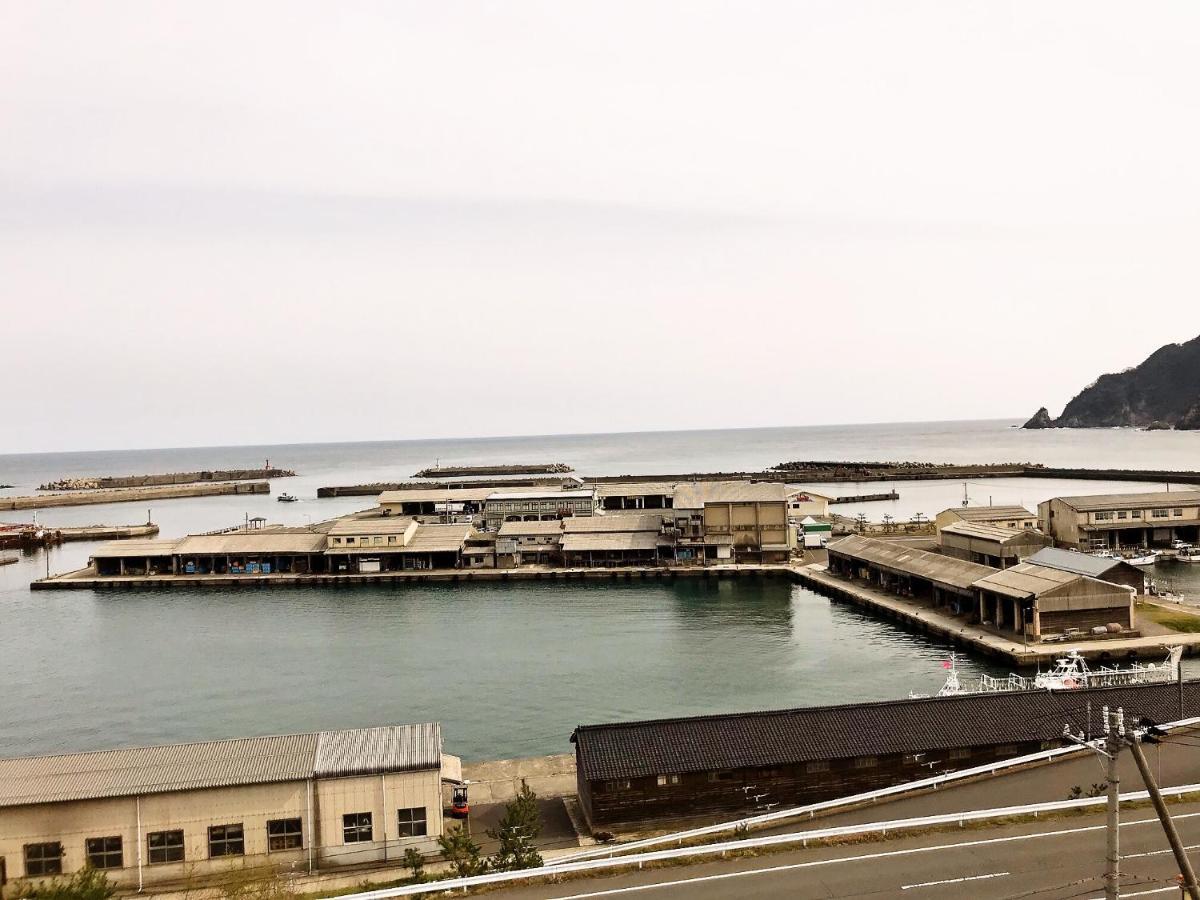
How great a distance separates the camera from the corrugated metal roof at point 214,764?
20672 millimetres

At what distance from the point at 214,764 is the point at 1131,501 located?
66.7m

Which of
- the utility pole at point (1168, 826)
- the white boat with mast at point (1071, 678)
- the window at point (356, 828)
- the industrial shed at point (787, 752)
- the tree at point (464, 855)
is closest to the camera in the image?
the utility pole at point (1168, 826)

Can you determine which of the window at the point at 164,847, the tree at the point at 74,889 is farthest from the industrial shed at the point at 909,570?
the tree at the point at 74,889

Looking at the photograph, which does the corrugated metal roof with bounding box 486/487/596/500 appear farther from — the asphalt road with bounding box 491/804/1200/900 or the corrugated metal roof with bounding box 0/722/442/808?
the asphalt road with bounding box 491/804/1200/900

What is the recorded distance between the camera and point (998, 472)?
145 m

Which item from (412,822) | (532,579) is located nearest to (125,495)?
(532,579)

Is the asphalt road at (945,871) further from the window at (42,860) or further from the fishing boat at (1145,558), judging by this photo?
the fishing boat at (1145,558)

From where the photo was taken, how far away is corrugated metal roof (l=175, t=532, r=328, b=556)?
235 feet

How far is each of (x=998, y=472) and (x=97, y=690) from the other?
137541 millimetres

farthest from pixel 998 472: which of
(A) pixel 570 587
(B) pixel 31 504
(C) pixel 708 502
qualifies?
(B) pixel 31 504

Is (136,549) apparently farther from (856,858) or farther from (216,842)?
(856,858)

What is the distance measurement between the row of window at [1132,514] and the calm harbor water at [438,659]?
25.7 feet

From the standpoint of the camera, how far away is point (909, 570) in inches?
2032

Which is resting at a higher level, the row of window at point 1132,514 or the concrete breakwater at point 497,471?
the concrete breakwater at point 497,471
